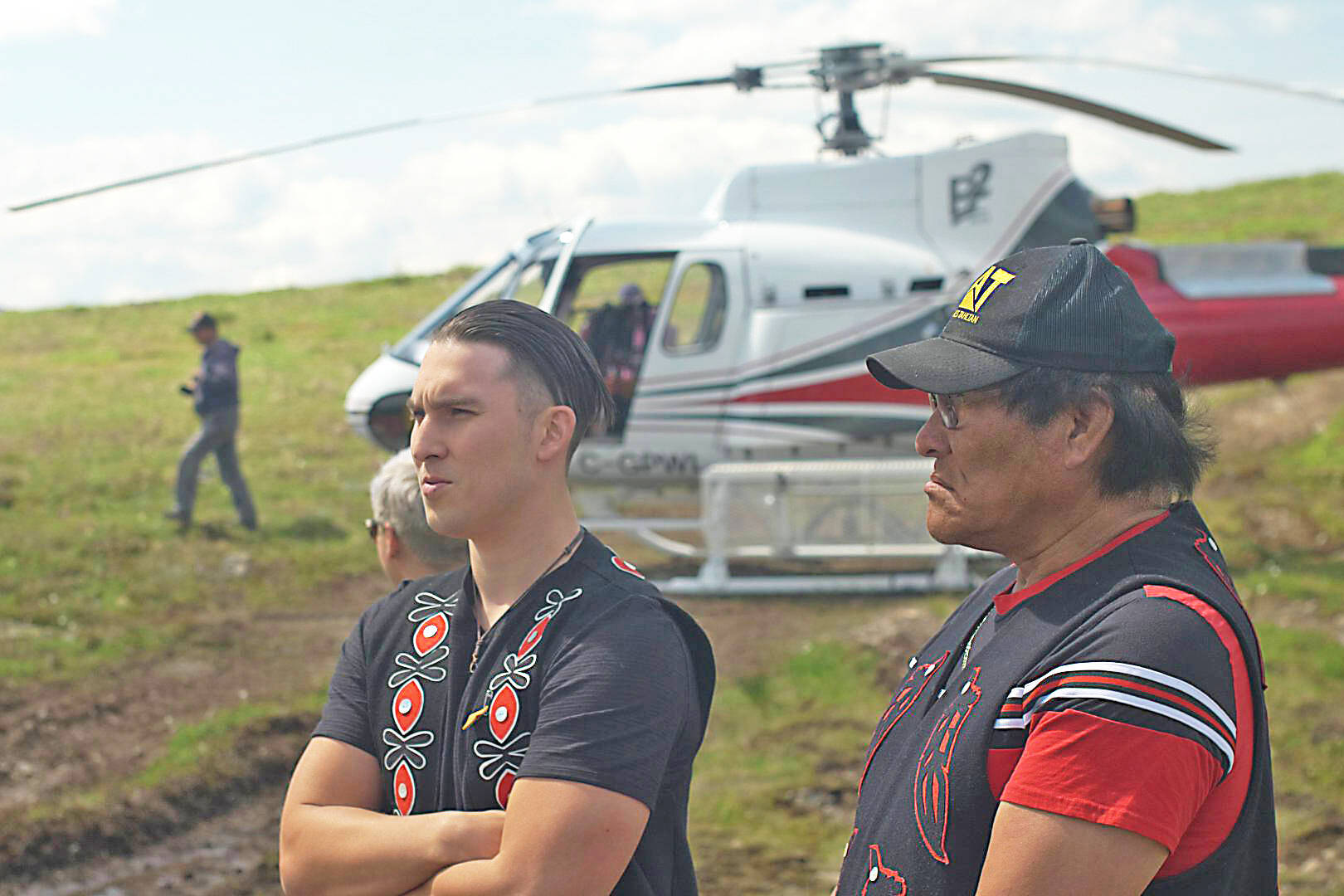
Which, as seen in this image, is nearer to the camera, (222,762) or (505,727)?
(505,727)

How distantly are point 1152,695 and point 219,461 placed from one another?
975 centimetres

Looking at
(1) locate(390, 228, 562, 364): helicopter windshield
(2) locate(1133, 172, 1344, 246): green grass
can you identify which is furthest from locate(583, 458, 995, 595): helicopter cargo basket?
(2) locate(1133, 172, 1344, 246): green grass

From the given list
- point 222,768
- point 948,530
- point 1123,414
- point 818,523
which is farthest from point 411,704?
point 818,523

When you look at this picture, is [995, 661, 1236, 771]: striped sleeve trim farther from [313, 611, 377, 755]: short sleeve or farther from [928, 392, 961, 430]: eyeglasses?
[313, 611, 377, 755]: short sleeve

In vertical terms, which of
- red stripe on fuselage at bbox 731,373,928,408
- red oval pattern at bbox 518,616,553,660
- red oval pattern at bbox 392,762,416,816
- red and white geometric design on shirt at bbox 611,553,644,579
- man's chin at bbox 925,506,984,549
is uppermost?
man's chin at bbox 925,506,984,549

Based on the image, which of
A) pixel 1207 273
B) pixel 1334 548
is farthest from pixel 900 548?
pixel 1334 548

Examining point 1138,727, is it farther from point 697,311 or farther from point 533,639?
point 697,311

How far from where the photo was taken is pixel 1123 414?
164 cm

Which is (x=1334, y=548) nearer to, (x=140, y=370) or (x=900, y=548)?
(x=900, y=548)

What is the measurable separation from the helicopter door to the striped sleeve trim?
273 inches

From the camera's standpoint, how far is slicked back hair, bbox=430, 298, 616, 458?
1.99 meters

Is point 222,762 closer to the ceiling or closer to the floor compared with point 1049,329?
closer to the floor

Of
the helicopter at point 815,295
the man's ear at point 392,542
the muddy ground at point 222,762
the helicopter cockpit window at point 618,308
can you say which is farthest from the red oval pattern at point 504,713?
the helicopter cockpit window at point 618,308

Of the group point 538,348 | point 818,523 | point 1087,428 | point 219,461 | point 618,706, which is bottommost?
point 818,523
